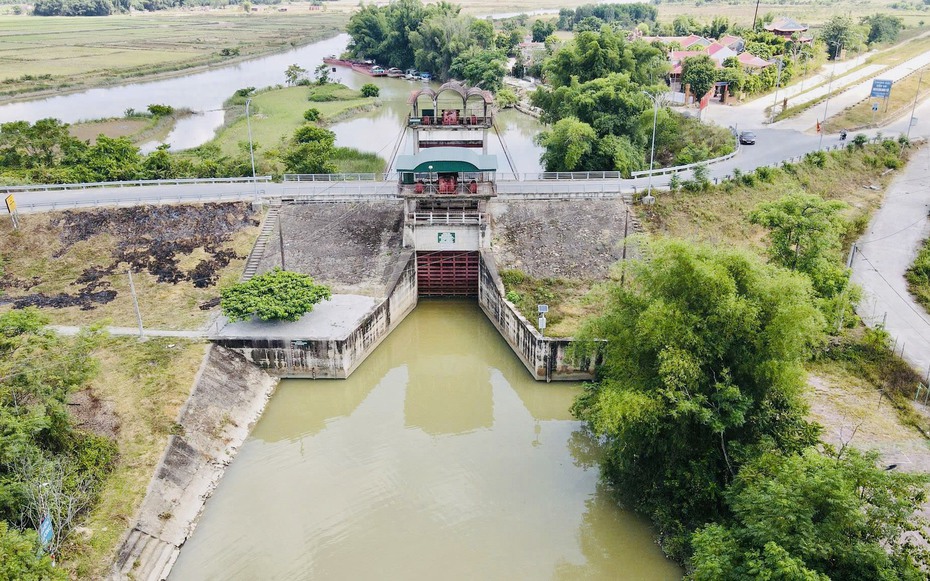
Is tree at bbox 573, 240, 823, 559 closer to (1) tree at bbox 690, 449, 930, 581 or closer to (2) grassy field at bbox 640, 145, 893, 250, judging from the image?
(1) tree at bbox 690, 449, 930, 581

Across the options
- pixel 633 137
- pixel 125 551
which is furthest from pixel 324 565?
pixel 633 137

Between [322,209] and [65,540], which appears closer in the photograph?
[65,540]

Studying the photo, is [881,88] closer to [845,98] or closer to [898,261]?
[845,98]

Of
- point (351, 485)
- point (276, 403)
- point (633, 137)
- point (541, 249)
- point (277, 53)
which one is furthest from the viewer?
point (277, 53)

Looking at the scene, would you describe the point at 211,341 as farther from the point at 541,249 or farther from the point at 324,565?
the point at 541,249

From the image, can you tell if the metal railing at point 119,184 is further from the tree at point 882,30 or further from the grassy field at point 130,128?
the tree at point 882,30

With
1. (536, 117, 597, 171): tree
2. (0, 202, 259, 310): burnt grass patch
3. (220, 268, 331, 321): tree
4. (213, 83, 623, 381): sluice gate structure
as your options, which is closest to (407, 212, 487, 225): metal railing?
(213, 83, 623, 381): sluice gate structure

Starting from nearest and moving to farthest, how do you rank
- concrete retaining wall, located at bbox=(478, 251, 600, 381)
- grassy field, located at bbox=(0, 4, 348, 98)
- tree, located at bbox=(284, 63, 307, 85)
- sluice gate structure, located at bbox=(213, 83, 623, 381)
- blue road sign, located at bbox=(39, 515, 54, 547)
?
blue road sign, located at bbox=(39, 515, 54, 547) < concrete retaining wall, located at bbox=(478, 251, 600, 381) < sluice gate structure, located at bbox=(213, 83, 623, 381) < tree, located at bbox=(284, 63, 307, 85) < grassy field, located at bbox=(0, 4, 348, 98)
